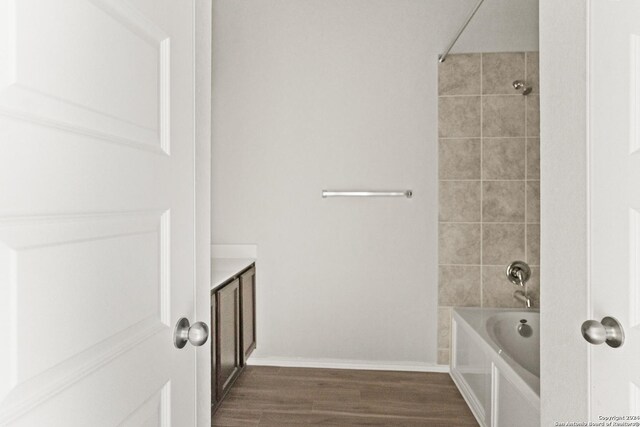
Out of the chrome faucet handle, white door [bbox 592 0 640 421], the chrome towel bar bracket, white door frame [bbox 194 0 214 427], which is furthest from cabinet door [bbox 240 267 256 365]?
white door [bbox 592 0 640 421]

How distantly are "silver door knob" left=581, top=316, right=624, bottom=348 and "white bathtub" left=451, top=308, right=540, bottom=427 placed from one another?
1025 millimetres

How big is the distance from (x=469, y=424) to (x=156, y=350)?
1.94m

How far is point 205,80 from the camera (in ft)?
3.52

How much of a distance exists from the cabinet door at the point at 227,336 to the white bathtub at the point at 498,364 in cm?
133

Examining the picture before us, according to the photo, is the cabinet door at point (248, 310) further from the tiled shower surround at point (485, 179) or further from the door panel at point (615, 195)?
the door panel at point (615, 195)

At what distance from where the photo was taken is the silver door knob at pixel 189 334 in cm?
89

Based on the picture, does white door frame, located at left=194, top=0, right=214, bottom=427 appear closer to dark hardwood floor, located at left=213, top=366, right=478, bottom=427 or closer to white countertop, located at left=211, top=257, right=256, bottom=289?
white countertop, located at left=211, top=257, right=256, bottom=289

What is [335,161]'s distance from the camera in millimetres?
2984

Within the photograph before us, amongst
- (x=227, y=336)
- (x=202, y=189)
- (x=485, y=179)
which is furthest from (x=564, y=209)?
(x=485, y=179)

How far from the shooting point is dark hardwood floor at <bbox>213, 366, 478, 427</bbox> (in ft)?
7.47

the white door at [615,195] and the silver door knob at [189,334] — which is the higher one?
the white door at [615,195]

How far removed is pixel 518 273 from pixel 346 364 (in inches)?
50.2

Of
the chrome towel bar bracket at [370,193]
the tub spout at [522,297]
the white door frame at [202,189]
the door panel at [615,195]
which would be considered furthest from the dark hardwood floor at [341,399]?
the door panel at [615,195]

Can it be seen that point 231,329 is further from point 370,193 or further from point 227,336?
point 370,193
